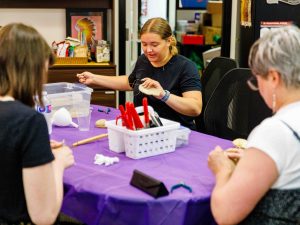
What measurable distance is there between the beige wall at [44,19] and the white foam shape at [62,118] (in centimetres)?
233

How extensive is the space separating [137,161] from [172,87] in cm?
96

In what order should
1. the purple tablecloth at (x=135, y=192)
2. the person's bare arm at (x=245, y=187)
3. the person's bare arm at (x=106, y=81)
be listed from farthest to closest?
1. the person's bare arm at (x=106, y=81)
2. the purple tablecloth at (x=135, y=192)
3. the person's bare arm at (x=245, y=187)

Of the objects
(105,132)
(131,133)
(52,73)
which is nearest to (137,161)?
(131,133)

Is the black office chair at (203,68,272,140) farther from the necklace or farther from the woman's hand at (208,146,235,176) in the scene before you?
the necklace

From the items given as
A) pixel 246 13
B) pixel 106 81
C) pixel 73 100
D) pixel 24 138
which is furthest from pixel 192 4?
pixel 24 138

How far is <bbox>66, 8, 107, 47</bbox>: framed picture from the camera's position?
4480mm

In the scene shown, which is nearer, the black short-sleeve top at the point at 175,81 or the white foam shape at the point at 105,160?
the white foam shape at the point at 105,160

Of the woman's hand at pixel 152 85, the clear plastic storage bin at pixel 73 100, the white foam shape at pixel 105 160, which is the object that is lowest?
the white foam shape at pixel 105 160

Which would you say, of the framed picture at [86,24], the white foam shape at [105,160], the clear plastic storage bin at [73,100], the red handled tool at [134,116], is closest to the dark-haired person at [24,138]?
the white foam shape at [105,160]

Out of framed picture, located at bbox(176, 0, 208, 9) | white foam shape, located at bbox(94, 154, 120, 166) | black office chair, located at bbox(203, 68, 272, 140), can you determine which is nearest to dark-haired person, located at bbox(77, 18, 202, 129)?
black office chair, located at bbox(203, 68, 272, 140)

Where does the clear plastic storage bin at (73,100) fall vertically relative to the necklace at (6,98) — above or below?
below

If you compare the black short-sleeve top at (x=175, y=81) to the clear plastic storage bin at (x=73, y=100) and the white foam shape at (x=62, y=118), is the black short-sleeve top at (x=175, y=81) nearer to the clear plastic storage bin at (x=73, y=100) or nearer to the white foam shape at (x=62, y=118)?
the clear plastic storage bin at (x=73, y=100)

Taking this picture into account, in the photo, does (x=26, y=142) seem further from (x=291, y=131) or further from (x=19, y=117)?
(x=291, y=131)

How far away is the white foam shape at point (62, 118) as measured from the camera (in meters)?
2.35
